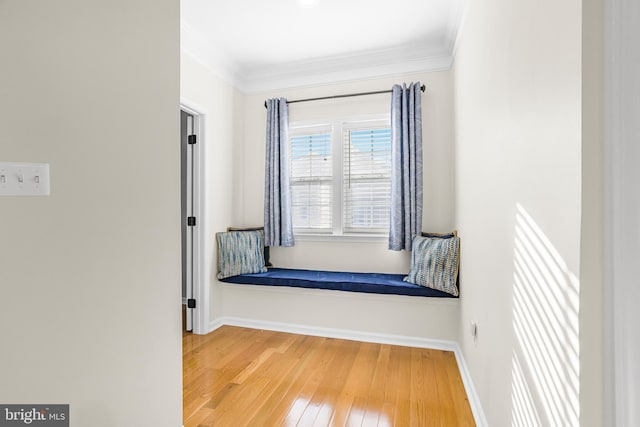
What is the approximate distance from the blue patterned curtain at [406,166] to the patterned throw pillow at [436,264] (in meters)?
0.21

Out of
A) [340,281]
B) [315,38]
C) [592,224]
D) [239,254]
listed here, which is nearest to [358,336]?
[340,281]

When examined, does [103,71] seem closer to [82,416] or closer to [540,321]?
[82,416]

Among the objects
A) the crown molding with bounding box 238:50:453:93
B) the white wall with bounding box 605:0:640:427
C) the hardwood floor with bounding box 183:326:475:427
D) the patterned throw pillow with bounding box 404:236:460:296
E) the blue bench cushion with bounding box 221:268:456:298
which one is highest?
the crown molding with bounding box 238:50:453:93

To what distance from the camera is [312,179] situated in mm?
3518

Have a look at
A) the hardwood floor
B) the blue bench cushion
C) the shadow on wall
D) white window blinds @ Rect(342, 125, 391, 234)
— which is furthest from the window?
the shadow on wall

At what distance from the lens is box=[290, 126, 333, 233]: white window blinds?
3.47m

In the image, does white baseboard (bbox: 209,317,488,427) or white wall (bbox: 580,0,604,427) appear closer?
white wall (bbox: 580,0,604,427)

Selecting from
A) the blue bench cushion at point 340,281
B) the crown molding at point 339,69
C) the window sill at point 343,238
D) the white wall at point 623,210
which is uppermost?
the crown molding at point 339,69

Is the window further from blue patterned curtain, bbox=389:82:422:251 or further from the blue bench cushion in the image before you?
the blue bench cushion

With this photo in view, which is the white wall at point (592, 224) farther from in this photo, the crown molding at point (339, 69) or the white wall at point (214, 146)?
the white wall at point (214, 146)

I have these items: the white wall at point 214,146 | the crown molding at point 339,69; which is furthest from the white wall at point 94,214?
the crown molding at point 339,69

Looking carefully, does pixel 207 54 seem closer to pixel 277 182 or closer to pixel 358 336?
pixel 277 182

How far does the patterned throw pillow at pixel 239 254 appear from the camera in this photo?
10.5 feet

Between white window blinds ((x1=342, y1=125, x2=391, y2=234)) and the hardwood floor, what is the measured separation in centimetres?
121
